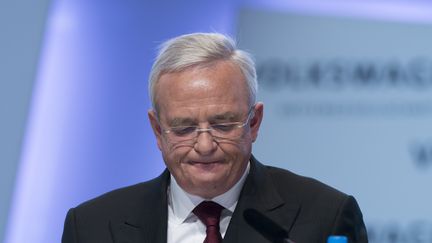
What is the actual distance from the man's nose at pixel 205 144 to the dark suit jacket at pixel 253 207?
193mm

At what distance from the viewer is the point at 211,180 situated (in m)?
2.05

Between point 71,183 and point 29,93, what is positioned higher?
point 29,93

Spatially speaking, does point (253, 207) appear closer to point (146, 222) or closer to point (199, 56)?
point (146, 222)

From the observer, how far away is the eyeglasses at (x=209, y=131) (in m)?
2.03

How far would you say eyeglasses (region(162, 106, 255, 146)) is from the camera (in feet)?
6.66

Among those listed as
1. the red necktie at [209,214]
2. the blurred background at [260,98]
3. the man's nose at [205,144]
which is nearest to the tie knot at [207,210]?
the red necktie at [209,214]

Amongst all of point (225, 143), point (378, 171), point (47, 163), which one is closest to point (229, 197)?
point (225, 143)

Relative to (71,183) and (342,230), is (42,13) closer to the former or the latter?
(71,183)

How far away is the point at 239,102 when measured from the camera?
207cm

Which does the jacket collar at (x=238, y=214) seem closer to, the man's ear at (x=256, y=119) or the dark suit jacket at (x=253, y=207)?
the dark suit jacket at (x=253, y=207)

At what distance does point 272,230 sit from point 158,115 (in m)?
0.43

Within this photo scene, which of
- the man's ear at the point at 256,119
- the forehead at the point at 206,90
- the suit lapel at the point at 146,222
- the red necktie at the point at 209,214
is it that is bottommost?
the suit lapel at the point at 146,222

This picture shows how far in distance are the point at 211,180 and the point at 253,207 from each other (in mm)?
142

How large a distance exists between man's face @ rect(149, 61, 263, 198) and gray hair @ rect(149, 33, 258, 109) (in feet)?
0.06
